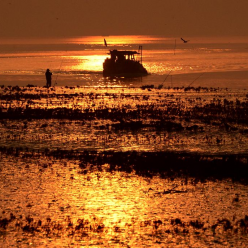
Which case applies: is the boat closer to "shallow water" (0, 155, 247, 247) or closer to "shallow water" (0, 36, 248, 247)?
"shallow water" (0, 36, 248, 247)

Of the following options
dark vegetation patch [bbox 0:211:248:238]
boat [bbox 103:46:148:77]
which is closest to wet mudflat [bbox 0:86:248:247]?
dark vegetation patch [bbox 0:211:248:238]

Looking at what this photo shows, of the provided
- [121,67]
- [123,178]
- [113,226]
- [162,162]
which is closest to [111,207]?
[113,226]

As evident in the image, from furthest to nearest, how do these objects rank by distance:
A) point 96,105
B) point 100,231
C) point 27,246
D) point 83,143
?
point 96,105, point 83,143, point 100,231, point 27,246

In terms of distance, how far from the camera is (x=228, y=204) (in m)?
11.4

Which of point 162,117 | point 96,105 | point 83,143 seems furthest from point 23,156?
point 96,105

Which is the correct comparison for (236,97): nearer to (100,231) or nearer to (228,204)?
(228,204)

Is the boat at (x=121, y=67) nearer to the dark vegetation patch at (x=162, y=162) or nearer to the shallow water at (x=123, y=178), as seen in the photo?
the shallow water at (x=123, y=178)

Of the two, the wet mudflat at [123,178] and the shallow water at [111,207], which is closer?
the shallow water at [111,207]

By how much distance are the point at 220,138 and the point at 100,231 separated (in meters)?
10.0

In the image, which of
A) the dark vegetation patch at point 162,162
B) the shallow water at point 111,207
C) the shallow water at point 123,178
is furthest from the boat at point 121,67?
the shallow water at point 111,207

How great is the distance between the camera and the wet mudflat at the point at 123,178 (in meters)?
9.69

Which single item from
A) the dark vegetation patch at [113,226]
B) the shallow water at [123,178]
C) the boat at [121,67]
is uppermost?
the boat at [121,67]

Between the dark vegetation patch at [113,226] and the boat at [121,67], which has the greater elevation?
the boat at [121,67]

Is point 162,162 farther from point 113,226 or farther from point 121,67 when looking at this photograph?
point 121,67
